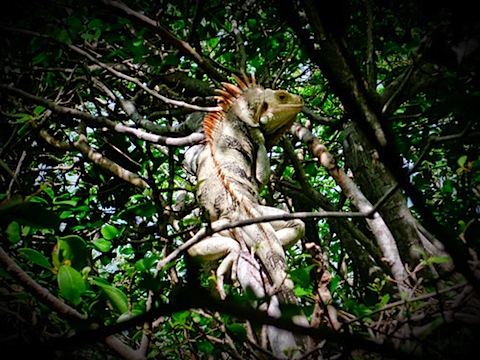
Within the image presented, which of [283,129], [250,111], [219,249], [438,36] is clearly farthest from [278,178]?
[438,36]

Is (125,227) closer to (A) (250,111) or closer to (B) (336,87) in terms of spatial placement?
(A) (250,111)

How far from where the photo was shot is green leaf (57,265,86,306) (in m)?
1.38

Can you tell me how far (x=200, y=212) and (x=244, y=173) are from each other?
629mm

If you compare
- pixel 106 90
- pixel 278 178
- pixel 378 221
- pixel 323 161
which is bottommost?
pixel 378 221

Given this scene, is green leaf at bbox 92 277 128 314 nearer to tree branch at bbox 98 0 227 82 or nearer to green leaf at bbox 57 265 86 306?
green leaf at bbox 57 265 86 306

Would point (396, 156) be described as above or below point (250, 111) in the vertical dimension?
below

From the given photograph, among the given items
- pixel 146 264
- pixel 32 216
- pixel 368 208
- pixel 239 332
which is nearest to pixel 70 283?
pixel 146 264

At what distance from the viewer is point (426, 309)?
67.6 inches

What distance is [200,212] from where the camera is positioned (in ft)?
11.1

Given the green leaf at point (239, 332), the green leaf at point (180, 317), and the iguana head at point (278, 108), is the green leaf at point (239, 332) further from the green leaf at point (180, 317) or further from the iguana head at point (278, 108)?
the iguana head at point (278, 108)

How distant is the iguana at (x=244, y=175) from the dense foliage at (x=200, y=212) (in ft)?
0.67

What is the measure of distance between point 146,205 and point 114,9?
1.50m

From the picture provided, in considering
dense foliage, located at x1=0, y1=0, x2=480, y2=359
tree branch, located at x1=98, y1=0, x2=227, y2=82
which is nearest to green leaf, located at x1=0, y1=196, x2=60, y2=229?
dense foliage, located at x1=0, y1=0, x2=480, y2=359

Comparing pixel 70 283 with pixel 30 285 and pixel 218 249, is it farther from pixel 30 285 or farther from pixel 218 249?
pixel 218 249
